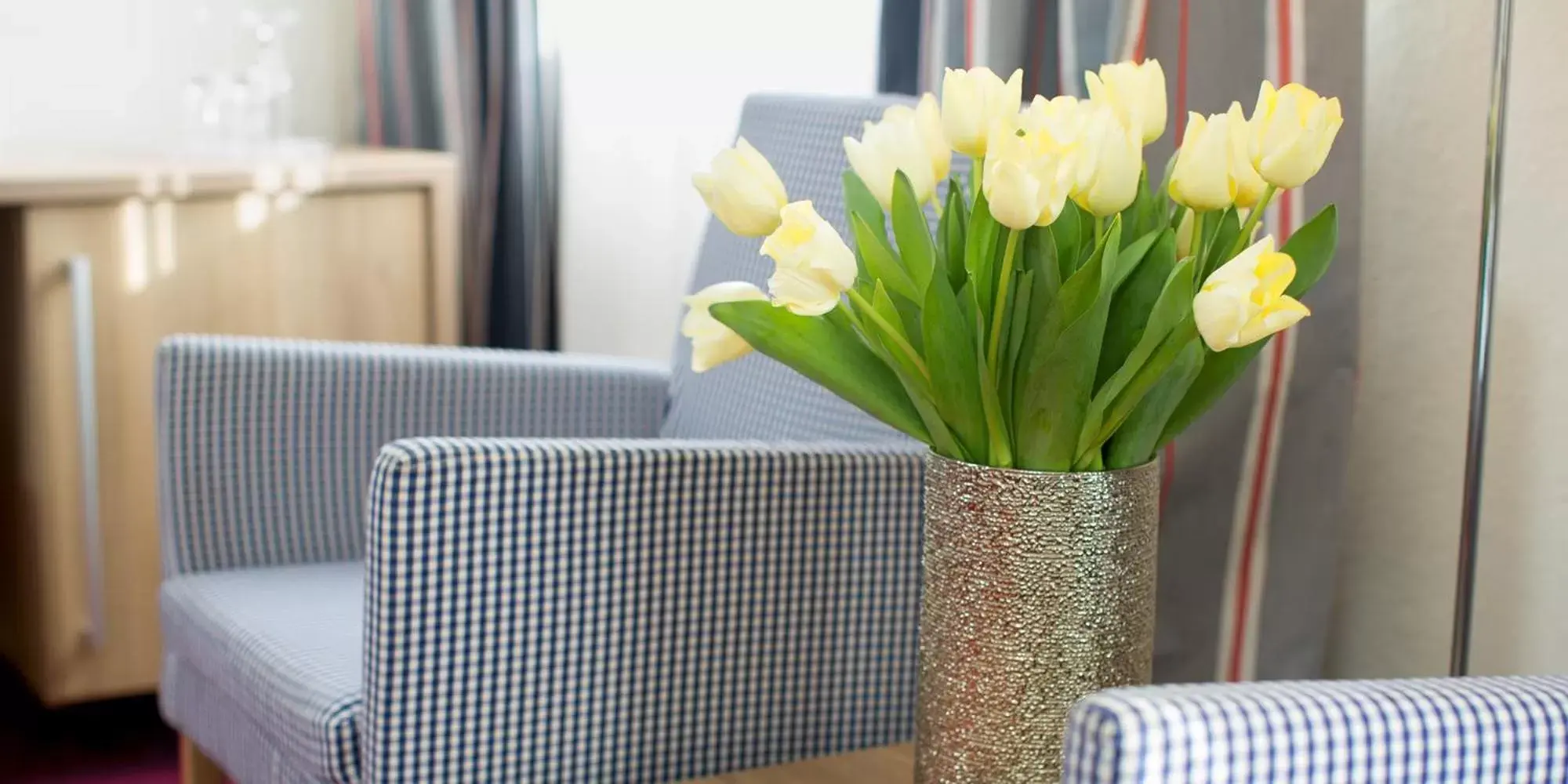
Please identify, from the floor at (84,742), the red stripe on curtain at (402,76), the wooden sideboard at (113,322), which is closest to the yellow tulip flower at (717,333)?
the wooden sideboard at (113,322)

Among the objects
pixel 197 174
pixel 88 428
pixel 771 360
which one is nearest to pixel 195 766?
pixel 88 428

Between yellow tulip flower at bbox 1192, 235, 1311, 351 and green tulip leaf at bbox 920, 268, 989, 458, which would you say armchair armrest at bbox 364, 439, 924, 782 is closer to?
green tulip leaf at bbox 920, 268, 989, 458

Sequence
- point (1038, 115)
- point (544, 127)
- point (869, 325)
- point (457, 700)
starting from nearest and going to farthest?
point (1038, 115) → point (869, 325) → point (457, 700) → point (544, 127)

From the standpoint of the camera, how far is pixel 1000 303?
90 centimetres

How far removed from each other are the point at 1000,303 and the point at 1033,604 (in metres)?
0.16

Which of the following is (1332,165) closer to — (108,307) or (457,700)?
(457,700)

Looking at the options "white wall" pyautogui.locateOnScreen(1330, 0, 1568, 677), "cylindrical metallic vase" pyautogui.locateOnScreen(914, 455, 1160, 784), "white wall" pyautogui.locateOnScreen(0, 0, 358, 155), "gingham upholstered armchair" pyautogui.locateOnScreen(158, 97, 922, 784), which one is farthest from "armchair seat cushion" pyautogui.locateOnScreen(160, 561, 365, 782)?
"white wall" pyautogui.locateOnScreen(0, 0, 358, 155)

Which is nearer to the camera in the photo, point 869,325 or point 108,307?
point 869,325

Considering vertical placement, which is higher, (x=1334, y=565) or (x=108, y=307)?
(x=108, y=307)

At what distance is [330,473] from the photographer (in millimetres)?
1681

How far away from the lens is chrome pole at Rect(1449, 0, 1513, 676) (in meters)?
1.11

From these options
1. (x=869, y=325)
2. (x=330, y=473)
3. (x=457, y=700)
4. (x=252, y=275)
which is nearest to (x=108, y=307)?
(x=252, y=275)

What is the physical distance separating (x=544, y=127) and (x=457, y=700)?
148 cm

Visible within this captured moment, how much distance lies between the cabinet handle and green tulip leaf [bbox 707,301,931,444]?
4.61 ft
